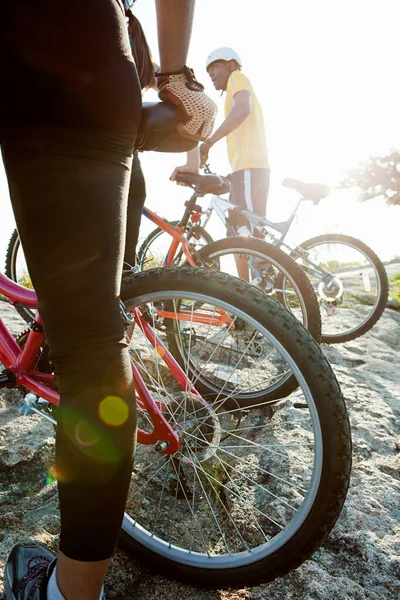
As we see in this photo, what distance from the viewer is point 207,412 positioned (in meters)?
1.47

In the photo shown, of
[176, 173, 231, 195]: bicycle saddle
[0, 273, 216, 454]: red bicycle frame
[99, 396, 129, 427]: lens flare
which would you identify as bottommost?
[0, 273, 216, 454]: red bicycle frame

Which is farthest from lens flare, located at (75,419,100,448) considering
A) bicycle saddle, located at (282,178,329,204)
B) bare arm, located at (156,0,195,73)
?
bicycle saddle, located at (282,178,329,204)

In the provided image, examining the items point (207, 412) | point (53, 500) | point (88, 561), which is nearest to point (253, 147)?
point (207, 412)

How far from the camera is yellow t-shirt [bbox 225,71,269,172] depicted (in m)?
3.74

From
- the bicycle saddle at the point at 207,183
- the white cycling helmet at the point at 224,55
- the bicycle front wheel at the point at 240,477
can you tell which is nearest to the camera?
the bicycle front wheel at the point at 240,477

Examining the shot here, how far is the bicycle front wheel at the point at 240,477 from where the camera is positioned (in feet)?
3.27

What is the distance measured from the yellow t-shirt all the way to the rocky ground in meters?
2.53

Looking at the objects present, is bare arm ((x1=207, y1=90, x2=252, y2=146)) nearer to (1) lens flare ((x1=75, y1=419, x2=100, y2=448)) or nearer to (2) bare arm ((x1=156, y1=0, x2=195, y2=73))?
(2) bare arm ((x1=156, y1=0, x2=195, y2=73))

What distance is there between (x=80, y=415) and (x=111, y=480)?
14cm

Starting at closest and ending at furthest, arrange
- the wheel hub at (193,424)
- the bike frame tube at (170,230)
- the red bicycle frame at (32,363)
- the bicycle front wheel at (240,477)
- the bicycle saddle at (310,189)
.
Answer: the bicycle front wheel at (240,477) → the red bicycle frame at (32,363) → the wheel hub at (193,424) → the bike frame tube at (170,230) → the bicycle saddle at (310,189)

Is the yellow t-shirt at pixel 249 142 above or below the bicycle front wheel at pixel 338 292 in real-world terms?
above

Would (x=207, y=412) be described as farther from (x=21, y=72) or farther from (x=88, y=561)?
(x=21, y=72)

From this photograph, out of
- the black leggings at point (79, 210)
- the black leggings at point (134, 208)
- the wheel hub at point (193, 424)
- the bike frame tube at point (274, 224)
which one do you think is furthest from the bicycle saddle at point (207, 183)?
the black leggings at point (79, 210)

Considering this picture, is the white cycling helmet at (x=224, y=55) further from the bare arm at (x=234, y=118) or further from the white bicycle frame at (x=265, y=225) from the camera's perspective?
the white bicycle frame at (x=265, y=225)
